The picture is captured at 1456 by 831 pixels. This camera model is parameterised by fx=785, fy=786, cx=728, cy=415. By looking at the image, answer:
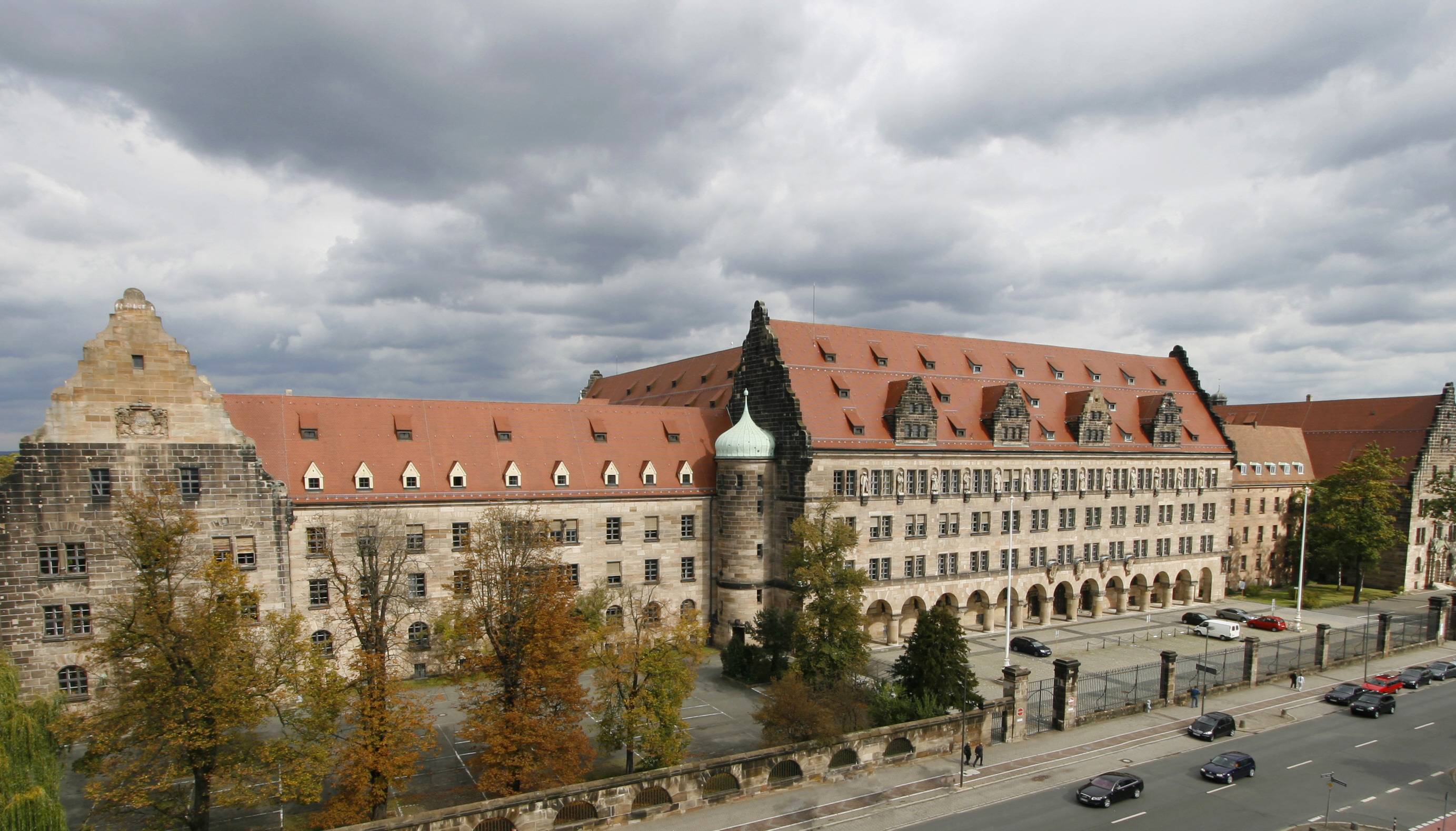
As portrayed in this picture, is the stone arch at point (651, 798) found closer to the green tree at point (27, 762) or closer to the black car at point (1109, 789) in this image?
the black car at point (1109, 789)

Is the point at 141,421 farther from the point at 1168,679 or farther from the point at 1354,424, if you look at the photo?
the point at 1354,424

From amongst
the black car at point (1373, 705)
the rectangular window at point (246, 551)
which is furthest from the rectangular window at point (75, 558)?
the black car at point (1373, 705)

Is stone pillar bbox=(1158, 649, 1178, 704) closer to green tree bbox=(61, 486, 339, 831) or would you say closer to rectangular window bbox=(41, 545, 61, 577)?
green tree bbox=(61, 486, 339, 831)

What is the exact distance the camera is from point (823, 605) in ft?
136

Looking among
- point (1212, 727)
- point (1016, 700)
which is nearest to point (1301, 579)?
point (1212, 727)

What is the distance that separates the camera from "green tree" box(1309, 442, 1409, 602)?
76.1 meters

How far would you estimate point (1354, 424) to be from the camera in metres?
92.1

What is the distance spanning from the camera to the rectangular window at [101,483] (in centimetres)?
4088

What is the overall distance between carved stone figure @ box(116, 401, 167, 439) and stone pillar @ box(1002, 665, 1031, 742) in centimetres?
4581

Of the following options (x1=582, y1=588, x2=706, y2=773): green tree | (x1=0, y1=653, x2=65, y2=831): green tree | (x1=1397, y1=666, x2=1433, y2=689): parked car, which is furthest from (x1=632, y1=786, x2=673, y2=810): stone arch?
(x1=1397, y1=666, x2=1433, y2=689): parked car

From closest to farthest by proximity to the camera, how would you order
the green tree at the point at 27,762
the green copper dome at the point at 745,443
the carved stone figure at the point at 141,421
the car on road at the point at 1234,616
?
the green tree at the point at 27,762, the carved stone figure at the point at 141,421, the green copper dome at the point at 745,443, the car on road at the point at 1234,616

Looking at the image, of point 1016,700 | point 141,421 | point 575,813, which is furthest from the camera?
point 141,421

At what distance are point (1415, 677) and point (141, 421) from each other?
7765 cm

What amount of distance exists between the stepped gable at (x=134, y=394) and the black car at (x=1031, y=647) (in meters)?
53.9
